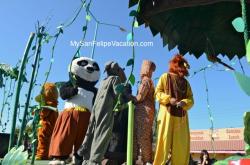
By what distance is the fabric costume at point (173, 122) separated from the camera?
3227 millimetres

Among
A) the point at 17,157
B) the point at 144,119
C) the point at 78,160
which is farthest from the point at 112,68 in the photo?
the point at 17,157

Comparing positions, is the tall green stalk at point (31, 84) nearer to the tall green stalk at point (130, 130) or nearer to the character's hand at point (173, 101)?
the tall green stalk at point (130, 130)

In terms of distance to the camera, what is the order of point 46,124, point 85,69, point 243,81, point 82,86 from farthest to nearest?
point 46,124 < point 85,69 < point 82,86 < point 243,81

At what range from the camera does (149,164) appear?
3.58 metres

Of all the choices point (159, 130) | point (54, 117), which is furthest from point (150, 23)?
point (54, 117)

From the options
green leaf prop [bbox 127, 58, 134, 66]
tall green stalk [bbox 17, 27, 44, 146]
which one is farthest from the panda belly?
green leaf prop [bbox 127, 58, 134, 66]

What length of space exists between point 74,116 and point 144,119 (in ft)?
2.30

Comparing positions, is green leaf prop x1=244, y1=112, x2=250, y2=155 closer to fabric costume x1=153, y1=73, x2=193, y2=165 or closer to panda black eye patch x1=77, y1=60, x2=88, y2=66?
fabric costume x1=153, y1=73, x2=193, y2=165

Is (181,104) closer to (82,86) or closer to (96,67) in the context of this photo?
(82,86)

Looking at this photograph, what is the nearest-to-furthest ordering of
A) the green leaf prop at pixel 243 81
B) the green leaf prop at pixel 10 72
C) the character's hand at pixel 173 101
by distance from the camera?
the green leaf prop at pixel 243 81
the green leaf prop at pixel 10 72
the character's hand at pixel 173 101

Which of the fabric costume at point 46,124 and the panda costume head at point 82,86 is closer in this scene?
the panda costume head at point 82,86

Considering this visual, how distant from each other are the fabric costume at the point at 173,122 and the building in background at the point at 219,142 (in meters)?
17.4

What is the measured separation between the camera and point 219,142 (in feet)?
73.6

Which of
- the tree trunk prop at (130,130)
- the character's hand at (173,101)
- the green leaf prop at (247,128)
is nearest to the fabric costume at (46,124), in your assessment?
the character's hand at (173,101)
